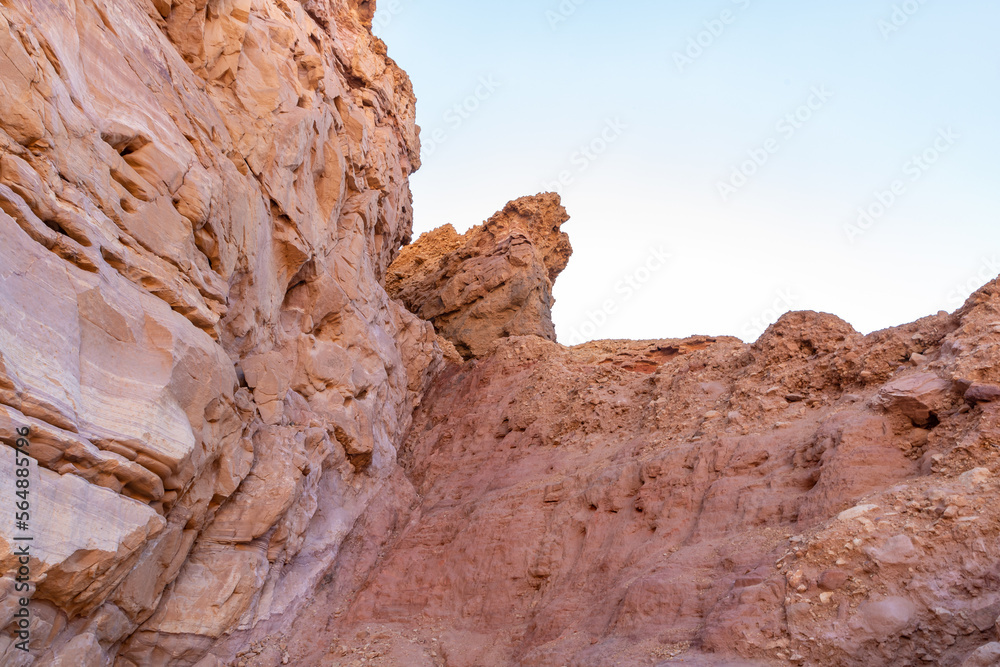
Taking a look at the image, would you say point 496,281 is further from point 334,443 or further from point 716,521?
point 716,521

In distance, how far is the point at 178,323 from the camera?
938 centimetres

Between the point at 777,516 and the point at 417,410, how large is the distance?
12640 mm

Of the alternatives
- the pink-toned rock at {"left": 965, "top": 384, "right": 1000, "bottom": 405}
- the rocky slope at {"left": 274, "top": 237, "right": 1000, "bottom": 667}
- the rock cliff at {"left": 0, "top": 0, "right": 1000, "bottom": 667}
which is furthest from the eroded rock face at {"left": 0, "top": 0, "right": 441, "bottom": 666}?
the pink-toned rock at {"left": 965, "top": 384, "right": 1000, "bottom": 405}

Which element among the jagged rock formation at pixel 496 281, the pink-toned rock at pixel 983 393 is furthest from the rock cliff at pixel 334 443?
the jagged rock formation at pixel 496 281

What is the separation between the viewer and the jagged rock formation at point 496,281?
24.4m

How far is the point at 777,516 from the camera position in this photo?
1088 centimetres

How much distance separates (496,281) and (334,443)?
36.0 ft

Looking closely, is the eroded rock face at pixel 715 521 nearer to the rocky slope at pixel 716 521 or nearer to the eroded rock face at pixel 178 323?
the rocky slope at pixel 716 521

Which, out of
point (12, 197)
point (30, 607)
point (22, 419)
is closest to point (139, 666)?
point (30, 607)

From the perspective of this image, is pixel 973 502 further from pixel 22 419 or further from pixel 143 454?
pixel 22 419

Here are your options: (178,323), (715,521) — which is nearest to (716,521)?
(715,521)

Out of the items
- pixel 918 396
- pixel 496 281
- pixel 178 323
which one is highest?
pixel 496 281

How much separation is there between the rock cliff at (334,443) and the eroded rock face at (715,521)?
0.17ft

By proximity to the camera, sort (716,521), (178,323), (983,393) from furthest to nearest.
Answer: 1. (716,521)
2. (983,393)
3. (178,323)
